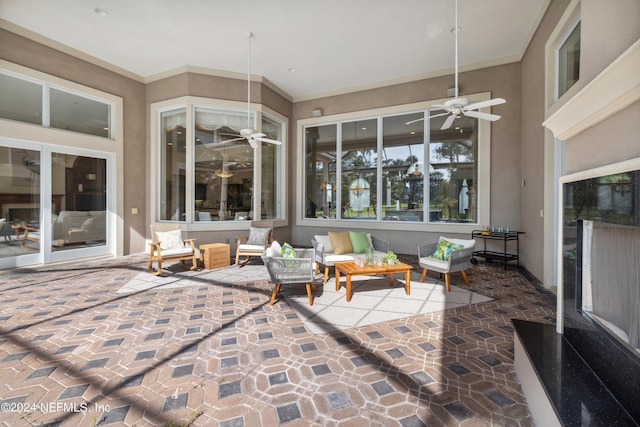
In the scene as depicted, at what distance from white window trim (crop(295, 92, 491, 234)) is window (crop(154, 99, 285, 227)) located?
1.23 m

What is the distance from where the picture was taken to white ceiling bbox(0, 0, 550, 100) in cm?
457

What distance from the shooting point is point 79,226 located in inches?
243

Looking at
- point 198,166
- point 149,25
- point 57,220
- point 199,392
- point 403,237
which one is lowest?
point 199,392

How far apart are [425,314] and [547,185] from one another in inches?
117

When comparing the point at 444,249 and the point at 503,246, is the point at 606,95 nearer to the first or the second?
the point at 444,249

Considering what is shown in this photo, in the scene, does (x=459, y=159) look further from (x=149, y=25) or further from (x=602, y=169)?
(x=149, y=25)

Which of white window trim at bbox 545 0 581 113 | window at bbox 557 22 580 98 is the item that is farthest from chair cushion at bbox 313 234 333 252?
window at bbox 557 22 580 98

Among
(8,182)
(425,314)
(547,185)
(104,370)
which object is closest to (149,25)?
(8,182)

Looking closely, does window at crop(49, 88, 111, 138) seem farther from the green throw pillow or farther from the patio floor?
the green throw pillow

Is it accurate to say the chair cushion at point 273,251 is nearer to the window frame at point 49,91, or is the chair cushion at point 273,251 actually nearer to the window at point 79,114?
the window frame at point 49,91

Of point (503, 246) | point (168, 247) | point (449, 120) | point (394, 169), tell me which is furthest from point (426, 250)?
point (168, 247)

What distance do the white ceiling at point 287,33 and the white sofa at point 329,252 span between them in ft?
12.8

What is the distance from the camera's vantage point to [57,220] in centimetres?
584

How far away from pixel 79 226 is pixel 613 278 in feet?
27.5
